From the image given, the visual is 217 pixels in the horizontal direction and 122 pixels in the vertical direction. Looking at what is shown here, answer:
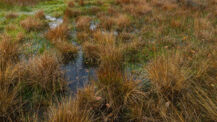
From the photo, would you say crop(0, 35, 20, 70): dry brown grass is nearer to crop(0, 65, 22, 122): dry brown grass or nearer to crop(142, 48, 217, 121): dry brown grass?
crop(0, 65, 22, 122): dry brown grass

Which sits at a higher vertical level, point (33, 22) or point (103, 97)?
point (33, 22)

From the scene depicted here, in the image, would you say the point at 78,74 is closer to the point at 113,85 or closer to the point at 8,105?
the point at 113,85

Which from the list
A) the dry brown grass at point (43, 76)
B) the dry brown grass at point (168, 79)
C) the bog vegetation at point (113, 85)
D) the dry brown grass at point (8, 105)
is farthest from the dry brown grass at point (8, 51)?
the dry brown grass at point (168, 79)

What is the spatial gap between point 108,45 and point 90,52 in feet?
1.91

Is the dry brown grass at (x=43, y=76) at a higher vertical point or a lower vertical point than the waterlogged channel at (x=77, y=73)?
higher

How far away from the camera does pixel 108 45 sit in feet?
12.5

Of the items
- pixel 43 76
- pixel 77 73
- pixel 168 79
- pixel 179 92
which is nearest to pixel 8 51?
pixel 43 76

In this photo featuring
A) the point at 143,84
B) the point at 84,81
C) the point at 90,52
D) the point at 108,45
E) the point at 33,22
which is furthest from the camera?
the point at 33,22

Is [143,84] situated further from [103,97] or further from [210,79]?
[210,79]

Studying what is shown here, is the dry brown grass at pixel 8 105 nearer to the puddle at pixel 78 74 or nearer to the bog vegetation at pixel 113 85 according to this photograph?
the bog vegetation at pixel 113 85

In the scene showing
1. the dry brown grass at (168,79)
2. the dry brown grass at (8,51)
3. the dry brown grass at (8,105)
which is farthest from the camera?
the dry brown grass at (8,51)

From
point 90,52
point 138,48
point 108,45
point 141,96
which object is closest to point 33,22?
point 90,52

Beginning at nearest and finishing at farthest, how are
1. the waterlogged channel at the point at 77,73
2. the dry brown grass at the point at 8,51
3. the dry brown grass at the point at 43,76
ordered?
the dry brown grass at the point at 43,76, the waterlogged channel at the point at 77,73, the dry brown grass at the point at 8,51

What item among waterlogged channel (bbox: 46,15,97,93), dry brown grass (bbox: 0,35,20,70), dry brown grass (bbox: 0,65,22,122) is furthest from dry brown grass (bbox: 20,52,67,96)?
dry brown grass (bbox: 0,35,20,70)
